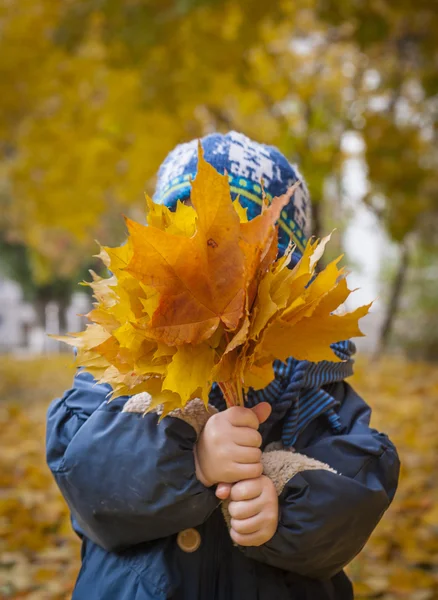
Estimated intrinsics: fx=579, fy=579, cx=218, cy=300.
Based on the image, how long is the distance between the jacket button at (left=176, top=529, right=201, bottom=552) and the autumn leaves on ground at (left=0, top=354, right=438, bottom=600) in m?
0.42

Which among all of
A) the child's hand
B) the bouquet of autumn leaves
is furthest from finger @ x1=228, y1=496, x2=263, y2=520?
the bouquet of autumn leaves

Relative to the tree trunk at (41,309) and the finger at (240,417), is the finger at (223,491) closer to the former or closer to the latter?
the finger at (240,417)

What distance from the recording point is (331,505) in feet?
3.58

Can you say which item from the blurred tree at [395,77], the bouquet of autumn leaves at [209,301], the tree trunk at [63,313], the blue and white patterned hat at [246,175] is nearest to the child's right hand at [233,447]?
the bouquet of autumn leaves at [209,301]

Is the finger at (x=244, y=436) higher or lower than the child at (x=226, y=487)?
higher

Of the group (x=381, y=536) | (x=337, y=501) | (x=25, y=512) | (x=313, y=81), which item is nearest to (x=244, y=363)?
(x=337, y=501)

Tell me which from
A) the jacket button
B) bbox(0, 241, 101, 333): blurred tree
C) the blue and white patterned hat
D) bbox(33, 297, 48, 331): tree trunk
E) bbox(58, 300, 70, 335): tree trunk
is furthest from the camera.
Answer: bbox(33, 297, 48, 331): tree trunk

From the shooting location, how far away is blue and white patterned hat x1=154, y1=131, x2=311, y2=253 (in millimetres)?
1309

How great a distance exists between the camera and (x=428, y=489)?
3.26m

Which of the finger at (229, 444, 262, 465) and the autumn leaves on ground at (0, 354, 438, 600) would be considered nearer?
the finger at (229, 444, 262, 465)

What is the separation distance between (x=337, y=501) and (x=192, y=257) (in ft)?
1.91

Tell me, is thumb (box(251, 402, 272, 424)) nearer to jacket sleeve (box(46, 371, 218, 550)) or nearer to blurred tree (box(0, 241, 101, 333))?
jacket sleeve (box(46, 371, 218, 550))

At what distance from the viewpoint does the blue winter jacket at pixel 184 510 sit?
1083 mm

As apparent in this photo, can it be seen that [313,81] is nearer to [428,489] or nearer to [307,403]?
[428,489]
